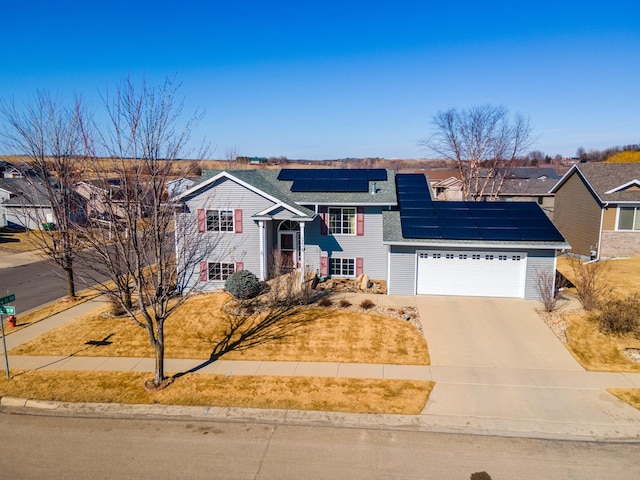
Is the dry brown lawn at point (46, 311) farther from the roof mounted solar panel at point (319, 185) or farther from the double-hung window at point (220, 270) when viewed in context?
the roof mounted solar panel at point (319, 185)

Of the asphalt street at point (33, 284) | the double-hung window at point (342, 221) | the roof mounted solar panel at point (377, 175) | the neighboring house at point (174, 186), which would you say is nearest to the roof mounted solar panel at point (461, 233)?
the double-hung window at point (342, 221)

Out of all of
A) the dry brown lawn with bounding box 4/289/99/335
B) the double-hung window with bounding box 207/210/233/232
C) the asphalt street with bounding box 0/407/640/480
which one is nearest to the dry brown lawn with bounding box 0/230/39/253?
the dry brown lawn with bounding box 4/289/99/335

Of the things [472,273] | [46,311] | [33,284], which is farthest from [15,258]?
[472,273]

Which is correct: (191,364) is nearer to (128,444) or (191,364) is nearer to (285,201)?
(128,444)

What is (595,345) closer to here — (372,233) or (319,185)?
(372,233)

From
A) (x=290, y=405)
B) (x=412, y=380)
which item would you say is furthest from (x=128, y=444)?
(x=412, y=380)

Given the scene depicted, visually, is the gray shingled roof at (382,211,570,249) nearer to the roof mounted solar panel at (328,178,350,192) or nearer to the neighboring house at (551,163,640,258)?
the roof mounted solar panel at (328,178,350,192)

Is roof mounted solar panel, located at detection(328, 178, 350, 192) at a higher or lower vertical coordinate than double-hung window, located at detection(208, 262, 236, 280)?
higher

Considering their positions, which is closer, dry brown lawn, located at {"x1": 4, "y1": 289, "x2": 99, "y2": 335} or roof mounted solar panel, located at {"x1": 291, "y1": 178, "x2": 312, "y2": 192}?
dry brown lawn, located at {"x1": 4, "y1": 289, "x2": 99, "y2": 335}
